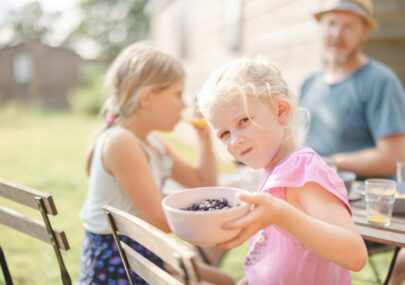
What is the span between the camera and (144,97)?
200cm

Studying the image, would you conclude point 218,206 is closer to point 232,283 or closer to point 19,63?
point 232,283

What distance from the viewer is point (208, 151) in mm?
2469

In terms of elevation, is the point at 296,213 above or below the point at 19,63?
above

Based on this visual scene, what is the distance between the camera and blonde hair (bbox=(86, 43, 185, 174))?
1.99 metres

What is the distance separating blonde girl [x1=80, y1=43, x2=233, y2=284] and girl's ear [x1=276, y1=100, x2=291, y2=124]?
69cm

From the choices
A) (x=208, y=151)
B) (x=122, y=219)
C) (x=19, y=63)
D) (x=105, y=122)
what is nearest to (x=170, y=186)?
(x=208, y=151)

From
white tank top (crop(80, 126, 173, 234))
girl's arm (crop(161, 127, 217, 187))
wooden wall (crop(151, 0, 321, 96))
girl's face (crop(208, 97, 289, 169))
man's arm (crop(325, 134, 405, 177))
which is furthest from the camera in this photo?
wooden wall (crop(151, 0, 321, 96))

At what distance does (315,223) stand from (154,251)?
1.33 ft

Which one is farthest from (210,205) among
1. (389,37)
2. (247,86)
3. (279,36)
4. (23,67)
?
(23,67)

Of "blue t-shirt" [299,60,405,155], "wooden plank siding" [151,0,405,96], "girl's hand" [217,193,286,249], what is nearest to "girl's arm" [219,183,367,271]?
"girl's hand" [217,193,286,249]

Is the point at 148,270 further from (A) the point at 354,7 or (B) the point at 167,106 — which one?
(A) the point at 354,7

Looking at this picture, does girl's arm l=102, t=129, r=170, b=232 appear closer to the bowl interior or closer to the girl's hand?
the bowl interior

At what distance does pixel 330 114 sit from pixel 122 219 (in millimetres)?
2212

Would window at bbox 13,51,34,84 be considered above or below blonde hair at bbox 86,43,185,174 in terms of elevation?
below
